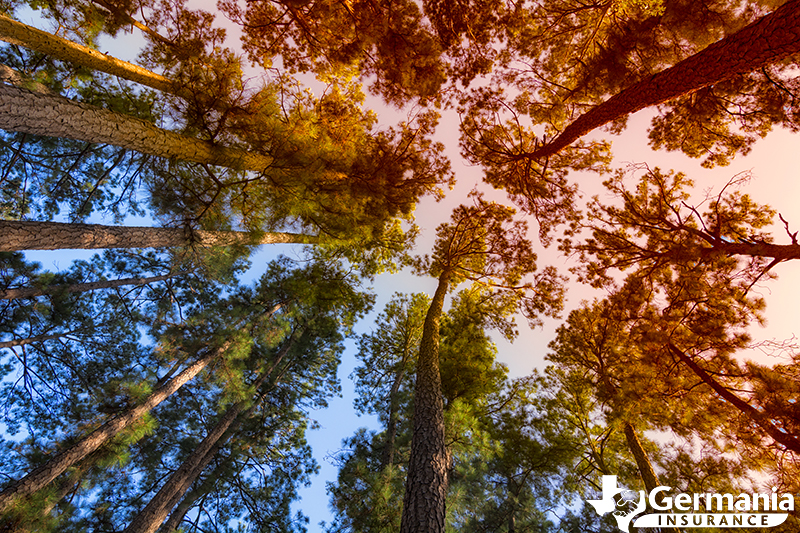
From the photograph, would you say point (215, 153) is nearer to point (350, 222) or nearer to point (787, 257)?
point (350, 222)

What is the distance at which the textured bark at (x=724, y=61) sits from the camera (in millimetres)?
2457

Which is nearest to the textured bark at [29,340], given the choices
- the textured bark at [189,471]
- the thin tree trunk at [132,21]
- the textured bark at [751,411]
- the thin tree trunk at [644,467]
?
the textured bark at [189,471]

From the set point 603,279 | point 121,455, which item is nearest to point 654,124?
point 603,279

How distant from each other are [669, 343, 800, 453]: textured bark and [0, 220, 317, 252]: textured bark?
8022 mm

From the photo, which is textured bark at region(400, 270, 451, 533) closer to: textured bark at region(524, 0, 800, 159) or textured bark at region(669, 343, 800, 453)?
textured bark at region(669, 343, 800, 453)

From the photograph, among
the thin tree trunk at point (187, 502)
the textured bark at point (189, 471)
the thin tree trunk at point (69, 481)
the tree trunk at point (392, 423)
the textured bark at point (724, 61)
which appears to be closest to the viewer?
the textured bark at point (724, 61)

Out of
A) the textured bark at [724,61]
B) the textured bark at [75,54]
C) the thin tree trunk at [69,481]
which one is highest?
the textured bark at [724,61]

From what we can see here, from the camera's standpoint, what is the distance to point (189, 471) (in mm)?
6953

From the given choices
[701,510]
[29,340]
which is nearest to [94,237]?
[29,340]

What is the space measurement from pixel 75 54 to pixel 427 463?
7843 millimetres

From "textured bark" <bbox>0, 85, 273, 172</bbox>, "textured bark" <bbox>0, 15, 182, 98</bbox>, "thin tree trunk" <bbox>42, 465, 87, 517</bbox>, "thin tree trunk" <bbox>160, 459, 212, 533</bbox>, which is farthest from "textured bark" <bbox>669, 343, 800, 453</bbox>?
"thin tree trunk" <bbox>160, 459, 212, 533</bbox>

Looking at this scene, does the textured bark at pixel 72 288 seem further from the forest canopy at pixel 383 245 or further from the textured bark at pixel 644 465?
the textured bark at pixel 644 465

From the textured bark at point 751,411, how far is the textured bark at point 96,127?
26.2 feet

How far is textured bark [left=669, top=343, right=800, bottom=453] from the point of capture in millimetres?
3078
